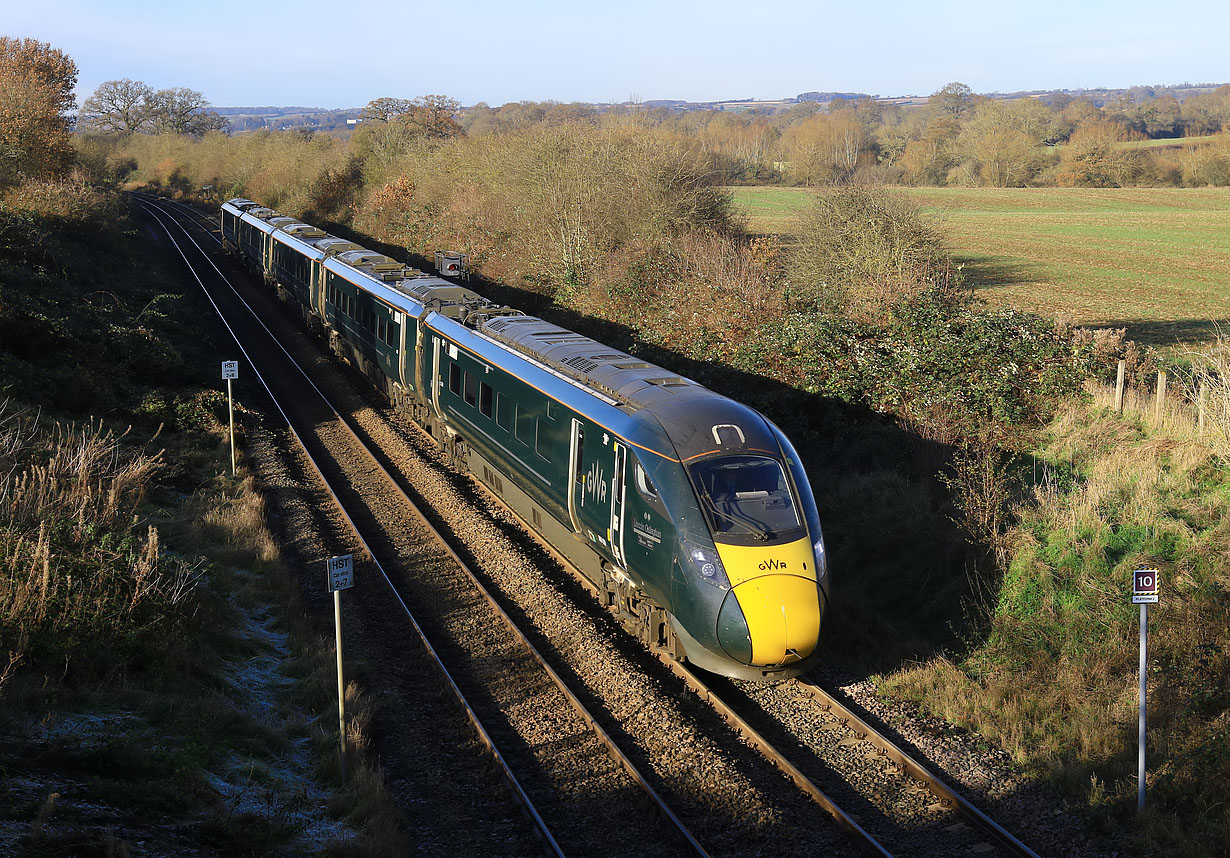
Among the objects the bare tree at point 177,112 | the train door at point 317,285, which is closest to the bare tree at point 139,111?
the bare tree at point 177,112

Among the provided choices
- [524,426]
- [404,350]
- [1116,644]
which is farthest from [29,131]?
[1116,644]

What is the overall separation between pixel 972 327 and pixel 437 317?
9873 millimetres

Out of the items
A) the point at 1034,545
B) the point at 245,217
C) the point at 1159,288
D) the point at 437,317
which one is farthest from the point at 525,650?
the point at 245,217

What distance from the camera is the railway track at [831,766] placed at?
7668 millimetres

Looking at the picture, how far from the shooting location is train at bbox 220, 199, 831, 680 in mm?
9109

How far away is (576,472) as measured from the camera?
11531 millimetres

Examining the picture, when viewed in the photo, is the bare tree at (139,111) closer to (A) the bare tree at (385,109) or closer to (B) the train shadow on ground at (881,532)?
(A) the bare tree at (385,109)

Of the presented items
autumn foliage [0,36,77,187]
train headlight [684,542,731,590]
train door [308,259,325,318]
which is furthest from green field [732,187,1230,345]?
autumn foliage [0,36,77,187]

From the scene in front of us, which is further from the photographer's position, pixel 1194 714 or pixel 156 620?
pixel 156 620

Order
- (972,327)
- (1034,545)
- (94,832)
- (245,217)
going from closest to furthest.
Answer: (94,832) < (1034,545) < (972,327) < (245,217)

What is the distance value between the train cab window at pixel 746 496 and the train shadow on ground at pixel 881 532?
1414 millimetres

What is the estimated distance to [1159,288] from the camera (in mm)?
30719

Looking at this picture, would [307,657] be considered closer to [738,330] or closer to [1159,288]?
[738,330]

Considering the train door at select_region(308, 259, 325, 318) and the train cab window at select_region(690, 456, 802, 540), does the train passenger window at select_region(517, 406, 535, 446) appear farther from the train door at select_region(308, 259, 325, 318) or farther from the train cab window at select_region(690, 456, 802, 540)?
the train door at select_region(308, 259, 325, 318)
